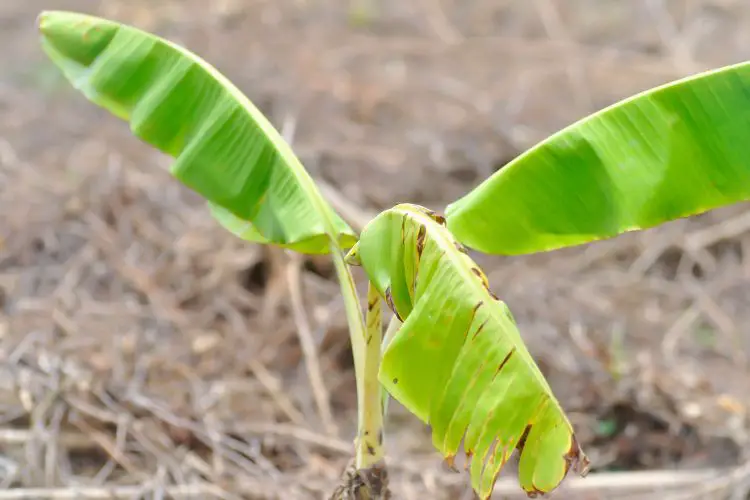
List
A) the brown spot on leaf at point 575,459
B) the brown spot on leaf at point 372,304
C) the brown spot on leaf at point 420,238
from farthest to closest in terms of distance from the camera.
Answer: the brown spot on leaf at point 372,304
the brown spot on leaf at point 420,238
the brown spot on leaf at point 575,459

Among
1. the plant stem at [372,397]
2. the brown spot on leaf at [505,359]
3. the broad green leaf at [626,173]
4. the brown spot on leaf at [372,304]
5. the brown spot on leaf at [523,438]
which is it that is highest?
the broad green leaf at [626,173]

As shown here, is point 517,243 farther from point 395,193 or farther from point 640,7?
point 640,7

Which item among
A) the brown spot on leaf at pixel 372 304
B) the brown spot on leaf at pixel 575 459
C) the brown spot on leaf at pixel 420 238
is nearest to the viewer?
the brown spot on leaf at pixel 575 459

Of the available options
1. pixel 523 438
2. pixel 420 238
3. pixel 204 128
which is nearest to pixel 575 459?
pixel 523 438

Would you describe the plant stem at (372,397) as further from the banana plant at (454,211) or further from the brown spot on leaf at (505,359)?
the brown spot on leaf at (505,359)

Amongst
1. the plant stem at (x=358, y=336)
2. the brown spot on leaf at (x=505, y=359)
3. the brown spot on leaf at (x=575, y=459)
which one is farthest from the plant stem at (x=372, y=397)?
the brown spot on leaf at (x=575, y=459)

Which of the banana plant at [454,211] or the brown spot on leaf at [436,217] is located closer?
the banana plant at [454,211]
